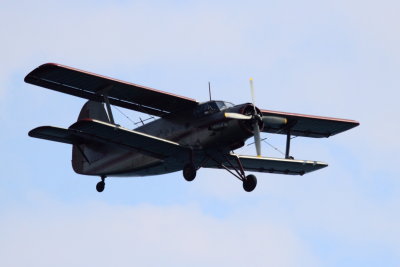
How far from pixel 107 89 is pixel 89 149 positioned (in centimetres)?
476

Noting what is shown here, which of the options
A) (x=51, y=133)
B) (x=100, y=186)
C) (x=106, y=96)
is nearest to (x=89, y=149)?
(x=100, y=186)

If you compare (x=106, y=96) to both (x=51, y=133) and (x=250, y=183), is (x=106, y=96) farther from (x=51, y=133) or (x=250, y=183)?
(x=250, y=183)

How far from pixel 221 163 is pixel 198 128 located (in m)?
1.76

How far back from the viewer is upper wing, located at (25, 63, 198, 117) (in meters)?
32.9

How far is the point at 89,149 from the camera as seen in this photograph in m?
38.0

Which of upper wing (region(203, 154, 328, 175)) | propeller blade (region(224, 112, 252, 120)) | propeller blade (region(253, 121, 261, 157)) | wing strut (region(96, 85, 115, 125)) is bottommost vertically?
upper wing (region(203, 154, 328, 175))

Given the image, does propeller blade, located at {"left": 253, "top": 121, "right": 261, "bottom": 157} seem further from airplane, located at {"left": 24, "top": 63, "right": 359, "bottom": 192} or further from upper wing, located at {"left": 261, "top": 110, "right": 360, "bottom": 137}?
upper wing, located at {"left": 261, "top": 110, "right": 360, "bottom": 137}

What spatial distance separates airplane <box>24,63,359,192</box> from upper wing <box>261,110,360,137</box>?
47 mm

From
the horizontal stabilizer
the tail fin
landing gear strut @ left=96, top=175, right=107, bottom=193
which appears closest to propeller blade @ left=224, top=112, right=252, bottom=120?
the horizontal stabilizer

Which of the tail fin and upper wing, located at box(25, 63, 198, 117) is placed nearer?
upper wing, located at box(25, 63, 198, 117)

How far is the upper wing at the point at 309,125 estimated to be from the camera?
121 ft

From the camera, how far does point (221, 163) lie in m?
33.9

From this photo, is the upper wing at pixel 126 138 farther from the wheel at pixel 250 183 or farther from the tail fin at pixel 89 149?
the tail fin at pixel 89 149

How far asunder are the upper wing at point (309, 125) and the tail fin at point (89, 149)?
628 cm
